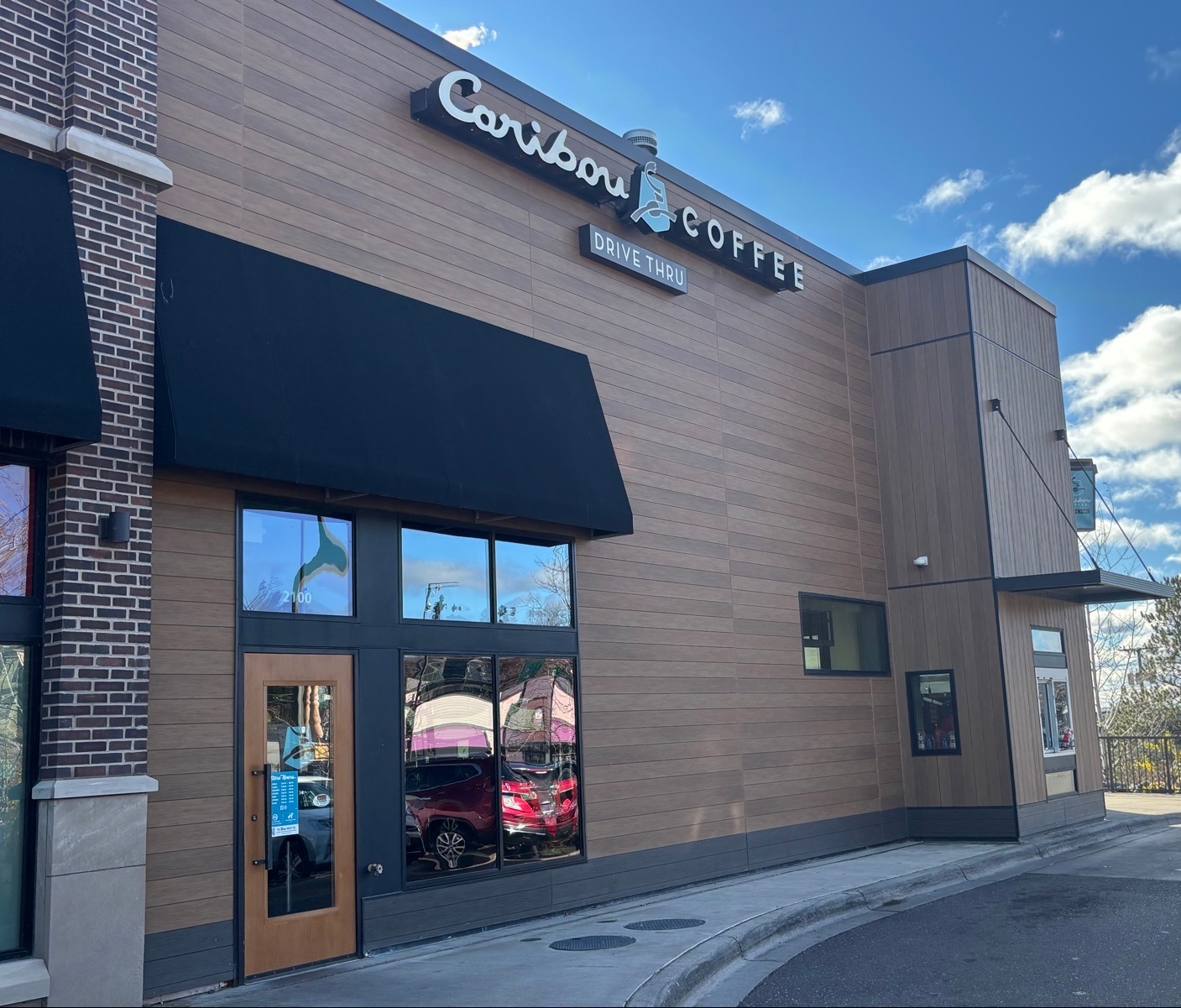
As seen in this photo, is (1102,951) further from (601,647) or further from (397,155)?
(397,155)

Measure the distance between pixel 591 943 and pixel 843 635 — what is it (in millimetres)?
7979

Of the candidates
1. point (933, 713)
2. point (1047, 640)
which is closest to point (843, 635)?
point (933, 713)

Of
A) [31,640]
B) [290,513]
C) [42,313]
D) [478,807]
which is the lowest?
[478,807]

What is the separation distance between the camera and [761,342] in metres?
15.7

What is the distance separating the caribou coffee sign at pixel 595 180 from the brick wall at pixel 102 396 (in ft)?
10.9

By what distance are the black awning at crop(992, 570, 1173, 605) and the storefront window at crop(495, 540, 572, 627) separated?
25.0 ft

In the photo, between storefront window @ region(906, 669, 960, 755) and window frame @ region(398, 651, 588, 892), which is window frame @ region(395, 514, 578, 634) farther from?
storefront window @ region(906, 669, 960, 755)

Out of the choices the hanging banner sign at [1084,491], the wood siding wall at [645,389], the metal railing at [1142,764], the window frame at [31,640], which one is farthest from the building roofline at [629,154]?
the metal railing at [1142,764]

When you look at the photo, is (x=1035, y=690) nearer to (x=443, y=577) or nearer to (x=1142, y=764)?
(x=1142, y=764)

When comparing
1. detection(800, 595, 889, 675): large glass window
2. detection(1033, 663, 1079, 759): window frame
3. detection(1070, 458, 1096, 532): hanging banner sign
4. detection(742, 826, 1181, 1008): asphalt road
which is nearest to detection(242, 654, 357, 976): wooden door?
detection(742, 826, 1181, 1008): asphalt road

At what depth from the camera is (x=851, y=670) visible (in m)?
16.3

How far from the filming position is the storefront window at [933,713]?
Result: 1655 cm

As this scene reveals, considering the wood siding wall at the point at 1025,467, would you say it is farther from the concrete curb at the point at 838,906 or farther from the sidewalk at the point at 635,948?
the sidewalk at the point at 635,948

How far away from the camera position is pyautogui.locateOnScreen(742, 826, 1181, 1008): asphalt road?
7.96 m
